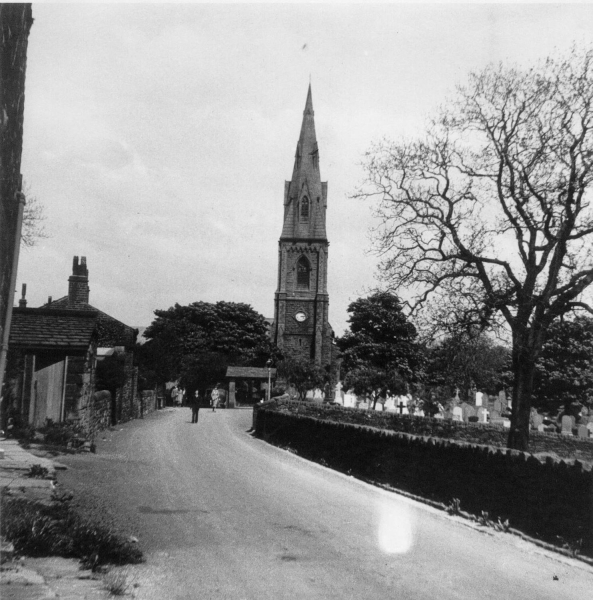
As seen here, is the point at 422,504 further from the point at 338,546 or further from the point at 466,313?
the point at 466,313

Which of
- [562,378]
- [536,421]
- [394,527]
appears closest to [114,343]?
[536,421]

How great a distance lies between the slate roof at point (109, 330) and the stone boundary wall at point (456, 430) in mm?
8835

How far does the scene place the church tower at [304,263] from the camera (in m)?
78.1

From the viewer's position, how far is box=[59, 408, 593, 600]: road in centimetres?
636

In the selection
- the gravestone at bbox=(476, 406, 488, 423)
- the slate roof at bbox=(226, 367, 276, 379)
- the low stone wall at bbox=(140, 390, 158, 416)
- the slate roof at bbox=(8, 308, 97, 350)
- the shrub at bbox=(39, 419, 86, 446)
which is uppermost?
the slate roof at bbox=(8, 308, 97, 350)

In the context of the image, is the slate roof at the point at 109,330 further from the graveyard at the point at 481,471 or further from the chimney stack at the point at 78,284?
the graveyard at the point at 481,471

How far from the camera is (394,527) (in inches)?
374

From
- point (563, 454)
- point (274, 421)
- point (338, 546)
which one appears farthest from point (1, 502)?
point (274, 421)

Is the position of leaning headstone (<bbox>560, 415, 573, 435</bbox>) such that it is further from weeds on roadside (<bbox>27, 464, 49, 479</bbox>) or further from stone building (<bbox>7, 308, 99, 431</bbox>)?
weeds on roadside (<bbox>27, 464, 49, 479</bbox>)

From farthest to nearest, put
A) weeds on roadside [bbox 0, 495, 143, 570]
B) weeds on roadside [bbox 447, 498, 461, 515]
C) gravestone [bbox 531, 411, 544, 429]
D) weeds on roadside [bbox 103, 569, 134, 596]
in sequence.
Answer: gravestone [bbox 531, 411, 544, 429] < weeds on roadside [bbox 447, 498, 461, 515] < weeds on roadside [bbox 0, 495, 143, 570] < weeds on roadside [bbox 103, 569, 134, 596]

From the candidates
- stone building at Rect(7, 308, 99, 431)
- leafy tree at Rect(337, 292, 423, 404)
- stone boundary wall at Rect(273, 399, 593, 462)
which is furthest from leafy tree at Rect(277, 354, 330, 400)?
stone building at Rect(7, 308, 99, 431)

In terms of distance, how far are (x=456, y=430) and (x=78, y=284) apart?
20457 mm

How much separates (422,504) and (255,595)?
22.4 feet

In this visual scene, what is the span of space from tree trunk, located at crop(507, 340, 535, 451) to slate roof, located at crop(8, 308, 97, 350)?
11.2 meters
